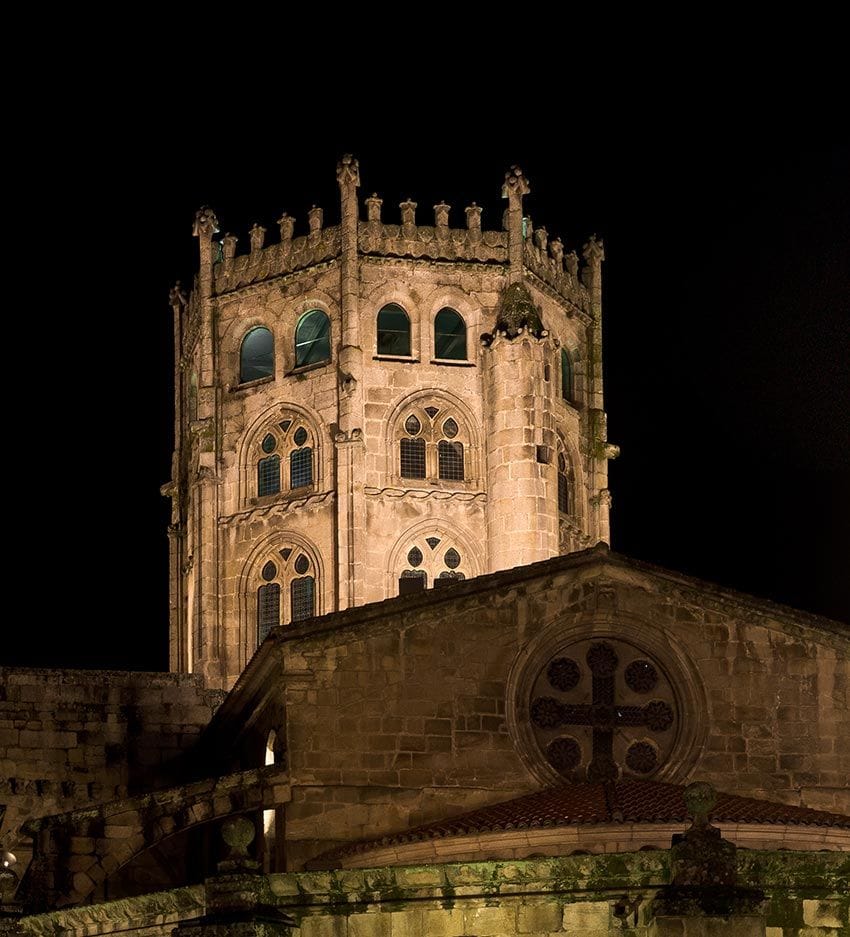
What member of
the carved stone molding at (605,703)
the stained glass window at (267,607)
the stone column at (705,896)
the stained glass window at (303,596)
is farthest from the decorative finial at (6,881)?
the stained glass window at (267,607)

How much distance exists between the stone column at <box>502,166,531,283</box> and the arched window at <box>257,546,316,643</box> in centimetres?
856

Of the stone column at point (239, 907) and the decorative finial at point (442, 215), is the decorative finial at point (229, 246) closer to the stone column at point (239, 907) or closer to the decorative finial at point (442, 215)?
the decorative finial at point (442, 215)

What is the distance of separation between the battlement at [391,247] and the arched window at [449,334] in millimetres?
1343

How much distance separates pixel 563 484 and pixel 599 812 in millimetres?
26111

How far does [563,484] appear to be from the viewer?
60.0m

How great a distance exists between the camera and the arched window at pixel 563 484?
196 feet

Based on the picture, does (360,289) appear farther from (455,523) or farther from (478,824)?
(478,824)

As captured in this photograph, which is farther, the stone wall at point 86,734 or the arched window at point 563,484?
the arched window at point 563,484

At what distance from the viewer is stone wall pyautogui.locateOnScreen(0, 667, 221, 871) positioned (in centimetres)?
4697

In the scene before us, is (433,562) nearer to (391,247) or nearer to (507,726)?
(391,247)

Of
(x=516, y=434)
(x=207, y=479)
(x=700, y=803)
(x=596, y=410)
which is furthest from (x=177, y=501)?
(x=700, y=803)

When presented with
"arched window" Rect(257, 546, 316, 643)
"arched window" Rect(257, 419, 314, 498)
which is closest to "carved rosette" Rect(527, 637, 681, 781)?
"arched window" Rect(257, 546, 316, 643)

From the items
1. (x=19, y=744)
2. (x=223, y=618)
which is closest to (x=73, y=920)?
(x=19, y=744)

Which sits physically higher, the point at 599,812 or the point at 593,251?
the point at 593,251
